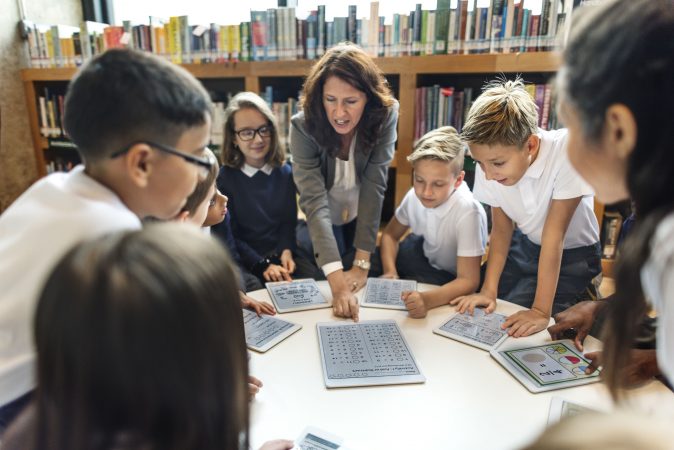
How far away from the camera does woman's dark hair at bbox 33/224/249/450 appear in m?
0.42

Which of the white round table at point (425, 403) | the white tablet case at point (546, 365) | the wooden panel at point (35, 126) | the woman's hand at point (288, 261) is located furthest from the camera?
the wooden panel at point (35, 126)

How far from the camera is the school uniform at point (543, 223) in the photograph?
1376mm

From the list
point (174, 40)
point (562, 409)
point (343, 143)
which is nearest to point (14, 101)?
point (174, 40)

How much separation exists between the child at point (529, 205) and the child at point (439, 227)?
0.06m

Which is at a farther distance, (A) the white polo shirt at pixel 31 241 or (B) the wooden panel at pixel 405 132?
(B) the wooden panel at pixel 405 132

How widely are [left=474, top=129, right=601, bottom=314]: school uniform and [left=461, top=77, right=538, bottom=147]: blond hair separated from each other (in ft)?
0.39

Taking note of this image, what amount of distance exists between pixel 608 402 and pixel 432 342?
1.22ft

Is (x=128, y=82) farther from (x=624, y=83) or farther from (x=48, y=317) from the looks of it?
(x=624, y=83)

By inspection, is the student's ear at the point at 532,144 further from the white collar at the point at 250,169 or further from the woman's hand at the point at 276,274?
the white collar at the point at 250,169

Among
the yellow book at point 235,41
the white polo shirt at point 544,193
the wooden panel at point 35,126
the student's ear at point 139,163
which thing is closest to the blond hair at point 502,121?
the white polo shirt at point 544,193

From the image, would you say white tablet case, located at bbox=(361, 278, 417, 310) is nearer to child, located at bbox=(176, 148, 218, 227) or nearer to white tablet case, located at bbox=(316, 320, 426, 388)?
white tablet case, located at bbox=(316, 320, 426, 388)

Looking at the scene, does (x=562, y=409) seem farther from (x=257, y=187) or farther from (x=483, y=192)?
(x=257, y=187)

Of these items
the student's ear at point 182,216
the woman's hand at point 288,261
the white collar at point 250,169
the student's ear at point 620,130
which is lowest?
the woman's hand at point 288,261

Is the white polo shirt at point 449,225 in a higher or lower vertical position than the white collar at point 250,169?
lower
